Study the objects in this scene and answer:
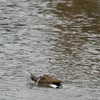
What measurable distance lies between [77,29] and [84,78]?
8.77 meters

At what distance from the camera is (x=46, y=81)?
64.3ft

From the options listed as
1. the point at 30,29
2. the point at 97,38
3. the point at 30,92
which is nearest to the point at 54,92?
the point at 30,92

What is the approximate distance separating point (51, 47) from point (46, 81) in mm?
6039

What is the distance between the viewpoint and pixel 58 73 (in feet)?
69.4

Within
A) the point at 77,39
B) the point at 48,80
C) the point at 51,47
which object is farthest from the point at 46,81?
the point at 77,39

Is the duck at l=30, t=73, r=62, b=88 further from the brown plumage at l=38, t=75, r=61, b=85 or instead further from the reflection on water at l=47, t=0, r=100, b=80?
the reflection on water at l=47, t=0, r=100, b=80

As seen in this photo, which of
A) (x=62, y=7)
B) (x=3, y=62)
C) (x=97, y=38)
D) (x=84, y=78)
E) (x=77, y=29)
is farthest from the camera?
(x=62, y=7)

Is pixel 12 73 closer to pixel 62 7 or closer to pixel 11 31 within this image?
pixel 11 31

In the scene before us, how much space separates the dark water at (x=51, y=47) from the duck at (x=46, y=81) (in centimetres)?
26

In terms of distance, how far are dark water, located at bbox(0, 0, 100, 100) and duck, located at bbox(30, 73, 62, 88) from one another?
0.86 feet

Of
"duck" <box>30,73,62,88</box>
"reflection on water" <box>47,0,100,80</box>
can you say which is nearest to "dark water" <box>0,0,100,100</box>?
"reflection on water" <box>47,0,100,80</box>

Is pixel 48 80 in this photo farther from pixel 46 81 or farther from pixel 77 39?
pixel 77 39

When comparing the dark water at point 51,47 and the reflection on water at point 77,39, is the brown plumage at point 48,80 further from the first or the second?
the reflection on water at point 77,39

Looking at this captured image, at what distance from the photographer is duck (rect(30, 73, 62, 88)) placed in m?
19.5
